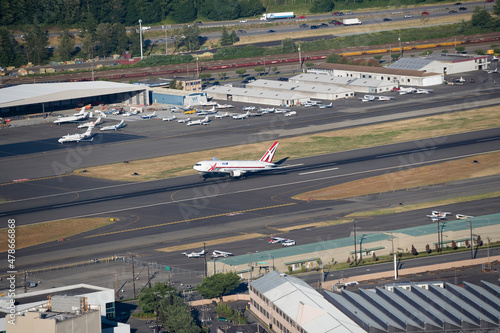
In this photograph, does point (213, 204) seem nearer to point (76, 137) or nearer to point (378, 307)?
point (378, 307)

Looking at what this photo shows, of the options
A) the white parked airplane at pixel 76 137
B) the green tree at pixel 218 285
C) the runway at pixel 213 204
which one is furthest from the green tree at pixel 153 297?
the white parked airplane at pixel 76 137

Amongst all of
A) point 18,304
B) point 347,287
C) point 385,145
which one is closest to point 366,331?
point 347,287

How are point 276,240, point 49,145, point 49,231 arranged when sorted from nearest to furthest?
point 276,240
point 49,231
point 49,145

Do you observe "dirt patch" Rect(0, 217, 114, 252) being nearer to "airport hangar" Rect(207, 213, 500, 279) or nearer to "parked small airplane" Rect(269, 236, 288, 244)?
"airport hangar" Rect(207, 213, 500, 279)

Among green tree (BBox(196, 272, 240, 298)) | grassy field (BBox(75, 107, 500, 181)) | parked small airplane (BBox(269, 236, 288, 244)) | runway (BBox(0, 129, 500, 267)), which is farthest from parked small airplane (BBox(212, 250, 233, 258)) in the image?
grassy field (BBox(75, 107, 500, 181))

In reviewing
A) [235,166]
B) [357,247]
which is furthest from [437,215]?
[235,166]

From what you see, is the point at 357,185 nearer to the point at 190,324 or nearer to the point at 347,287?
the point at 347,287
